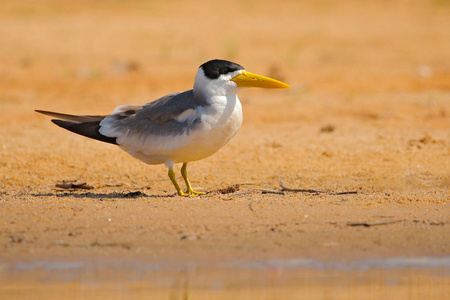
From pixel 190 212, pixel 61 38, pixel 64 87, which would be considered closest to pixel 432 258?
pixel 190 212

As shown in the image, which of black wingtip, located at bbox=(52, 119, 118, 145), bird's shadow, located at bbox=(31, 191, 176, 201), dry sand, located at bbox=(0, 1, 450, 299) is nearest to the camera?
dry sand, located at bbox=(0, 1, 450, 299)

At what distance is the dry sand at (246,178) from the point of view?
483cm

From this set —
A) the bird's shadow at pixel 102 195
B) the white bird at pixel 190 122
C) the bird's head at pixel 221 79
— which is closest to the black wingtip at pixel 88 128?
the white bird at pixel 190 122

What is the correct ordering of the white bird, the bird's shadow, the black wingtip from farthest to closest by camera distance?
1. the black wingtip
2. the bird's shadow
3. the white bird

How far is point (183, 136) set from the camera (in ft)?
20.8

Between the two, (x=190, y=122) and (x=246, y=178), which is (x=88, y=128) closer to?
(x=190, y=122)

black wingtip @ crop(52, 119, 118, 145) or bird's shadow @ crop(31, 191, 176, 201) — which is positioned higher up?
black wingtip @ crop(52, 119, 118, 145)

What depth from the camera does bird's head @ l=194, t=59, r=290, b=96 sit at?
21.3 feet

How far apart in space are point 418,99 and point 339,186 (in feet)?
16.1

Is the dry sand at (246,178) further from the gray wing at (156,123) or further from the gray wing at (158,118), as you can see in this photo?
the gray wing at (158,118)

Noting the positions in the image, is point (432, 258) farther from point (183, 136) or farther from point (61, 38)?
point (61, 38)

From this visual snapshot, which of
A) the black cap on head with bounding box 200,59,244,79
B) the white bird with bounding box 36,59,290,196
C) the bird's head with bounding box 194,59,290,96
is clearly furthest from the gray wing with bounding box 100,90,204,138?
the black cap on head with bounding box 200,59,244,79

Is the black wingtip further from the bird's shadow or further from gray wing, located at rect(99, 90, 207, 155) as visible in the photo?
the bird's shadow

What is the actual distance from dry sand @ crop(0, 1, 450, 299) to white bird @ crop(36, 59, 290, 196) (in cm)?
42
